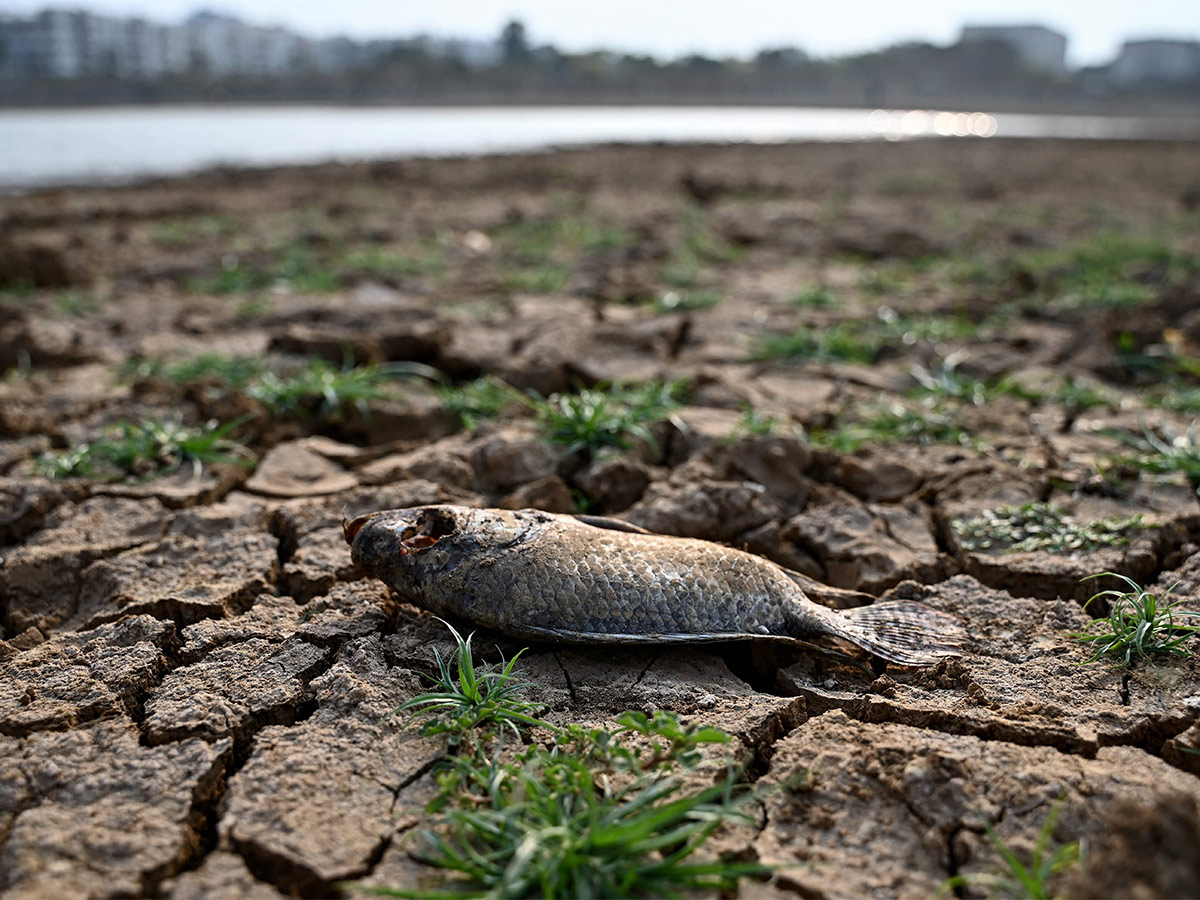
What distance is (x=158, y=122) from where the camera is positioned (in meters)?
31.2

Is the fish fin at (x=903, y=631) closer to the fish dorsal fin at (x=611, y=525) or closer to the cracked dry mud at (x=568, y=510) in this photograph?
the cracked dry mud at (x=568, y=510)

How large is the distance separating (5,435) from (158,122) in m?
31.5

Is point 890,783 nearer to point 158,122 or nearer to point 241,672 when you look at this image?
point 241,672

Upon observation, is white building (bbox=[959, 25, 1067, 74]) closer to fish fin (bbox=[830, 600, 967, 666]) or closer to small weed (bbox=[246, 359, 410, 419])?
small weed (bbox=[246, 359, 410, 419])

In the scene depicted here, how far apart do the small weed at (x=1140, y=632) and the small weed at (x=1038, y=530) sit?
439mm

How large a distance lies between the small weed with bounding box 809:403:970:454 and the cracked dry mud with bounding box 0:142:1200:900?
6 cm

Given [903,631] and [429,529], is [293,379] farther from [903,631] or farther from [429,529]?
[903,631]

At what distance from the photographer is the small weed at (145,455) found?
144 inches

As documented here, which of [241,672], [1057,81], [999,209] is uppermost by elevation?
[1057,81]

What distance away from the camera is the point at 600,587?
7.95ft

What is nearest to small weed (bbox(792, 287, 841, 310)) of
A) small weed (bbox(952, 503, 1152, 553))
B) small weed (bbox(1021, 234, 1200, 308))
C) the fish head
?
small weed (bbox(1021, 234, 1200, 308))

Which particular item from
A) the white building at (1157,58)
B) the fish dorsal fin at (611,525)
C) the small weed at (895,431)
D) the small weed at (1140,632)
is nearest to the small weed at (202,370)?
the fish dorsal fin at (611,525)

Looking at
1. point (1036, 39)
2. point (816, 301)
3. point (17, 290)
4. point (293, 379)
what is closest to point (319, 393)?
point (293, 379)

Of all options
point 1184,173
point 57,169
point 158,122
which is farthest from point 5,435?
point 158,122
